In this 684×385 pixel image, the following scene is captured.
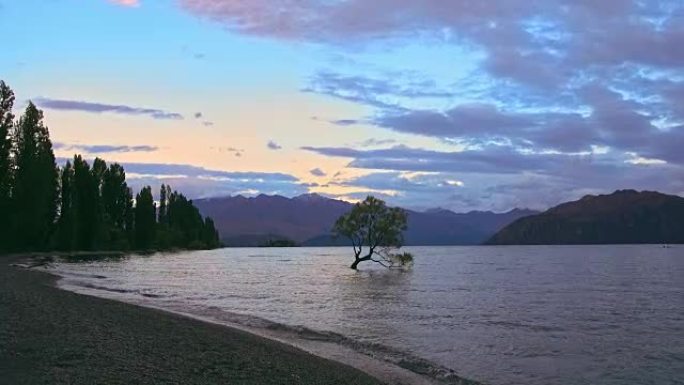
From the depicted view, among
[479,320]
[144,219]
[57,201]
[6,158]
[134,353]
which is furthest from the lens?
[144,219]

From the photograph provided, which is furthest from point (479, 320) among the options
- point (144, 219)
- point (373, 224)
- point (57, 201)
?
Result: point (144, 219)

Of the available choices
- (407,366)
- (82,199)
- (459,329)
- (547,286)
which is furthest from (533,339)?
(82,199)

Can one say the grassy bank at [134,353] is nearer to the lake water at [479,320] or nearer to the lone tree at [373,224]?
the lake water at [479,320]

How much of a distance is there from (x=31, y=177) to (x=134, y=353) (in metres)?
85.2

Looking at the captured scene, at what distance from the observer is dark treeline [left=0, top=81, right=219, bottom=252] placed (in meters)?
90.2

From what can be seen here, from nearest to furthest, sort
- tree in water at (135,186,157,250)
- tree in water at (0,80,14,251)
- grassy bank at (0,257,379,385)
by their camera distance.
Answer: grassy bank at (0,257,379,385) < tree in water at (0,80,14,251) < tree in water at (135,186,157,250)

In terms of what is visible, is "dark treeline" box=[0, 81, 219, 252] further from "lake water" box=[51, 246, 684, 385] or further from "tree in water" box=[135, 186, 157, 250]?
"lake water" box=[51, 246, 684, 385]

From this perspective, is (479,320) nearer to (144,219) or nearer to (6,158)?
(6,158)

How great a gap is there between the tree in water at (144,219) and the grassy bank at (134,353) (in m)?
143

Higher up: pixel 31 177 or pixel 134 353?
pixel 31 177

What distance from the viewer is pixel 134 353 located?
55.4ft

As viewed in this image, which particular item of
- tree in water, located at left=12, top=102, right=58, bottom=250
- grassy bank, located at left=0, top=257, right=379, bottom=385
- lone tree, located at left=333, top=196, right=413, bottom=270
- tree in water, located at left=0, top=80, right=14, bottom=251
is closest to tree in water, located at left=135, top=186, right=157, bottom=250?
tree in water, located at left=12, top=102, right=58, bottom=250

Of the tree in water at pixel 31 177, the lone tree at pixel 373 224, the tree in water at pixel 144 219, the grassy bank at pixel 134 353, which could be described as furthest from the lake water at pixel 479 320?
the tree in water at pixel 144 219

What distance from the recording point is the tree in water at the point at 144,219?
164m
